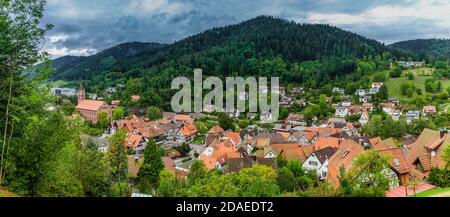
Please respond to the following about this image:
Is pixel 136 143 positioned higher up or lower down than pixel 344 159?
lower down

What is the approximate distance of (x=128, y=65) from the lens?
4099 inches

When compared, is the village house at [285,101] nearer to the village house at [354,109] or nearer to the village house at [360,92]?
the village house at [354,109]

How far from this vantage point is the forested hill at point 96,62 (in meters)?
108

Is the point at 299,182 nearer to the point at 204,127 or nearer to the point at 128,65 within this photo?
the point at 204,127

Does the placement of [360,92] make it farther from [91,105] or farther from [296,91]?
[91,105]

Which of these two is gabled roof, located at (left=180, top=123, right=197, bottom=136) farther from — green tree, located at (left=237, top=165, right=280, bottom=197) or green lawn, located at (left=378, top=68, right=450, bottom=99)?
green lawn, located at (left=378, top=68, right=450, bottom=99)

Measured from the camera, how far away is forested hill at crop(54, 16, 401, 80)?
96.8 m

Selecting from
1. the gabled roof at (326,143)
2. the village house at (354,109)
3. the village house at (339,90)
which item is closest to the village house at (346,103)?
the village house at (354,109)

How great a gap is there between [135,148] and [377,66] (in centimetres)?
6012

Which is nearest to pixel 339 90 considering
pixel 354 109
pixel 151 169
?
pixel 354 109

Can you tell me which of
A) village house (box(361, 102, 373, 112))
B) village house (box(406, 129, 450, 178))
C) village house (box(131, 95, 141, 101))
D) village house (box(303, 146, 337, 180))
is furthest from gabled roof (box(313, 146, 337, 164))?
village house (box(131, 95, 141, 101))

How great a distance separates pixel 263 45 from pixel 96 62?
2058 inches

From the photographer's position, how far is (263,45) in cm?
10225

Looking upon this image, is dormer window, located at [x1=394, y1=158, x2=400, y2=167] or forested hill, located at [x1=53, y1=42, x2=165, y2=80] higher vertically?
forested hill, located at [x1=53, y1=42, x2=165, y2=80]
